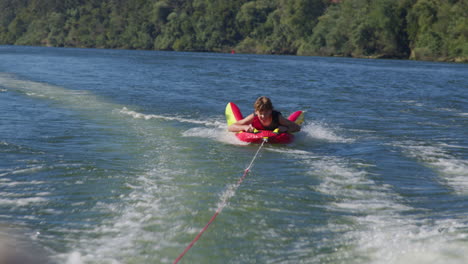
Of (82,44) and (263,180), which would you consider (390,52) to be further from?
(82,44)

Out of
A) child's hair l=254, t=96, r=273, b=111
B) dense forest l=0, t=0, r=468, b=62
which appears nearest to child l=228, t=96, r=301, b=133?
child's hair l=254, t=96, r=273, b=111

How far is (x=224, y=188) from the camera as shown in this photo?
17.5 ft

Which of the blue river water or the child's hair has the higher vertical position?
the child's hair

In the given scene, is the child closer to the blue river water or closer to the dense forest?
the blue river water

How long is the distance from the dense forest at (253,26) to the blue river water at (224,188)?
4130 centimetres

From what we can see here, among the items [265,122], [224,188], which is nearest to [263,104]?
[265,122]

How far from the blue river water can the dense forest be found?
41299 mm

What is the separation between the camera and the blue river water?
3.81 metres

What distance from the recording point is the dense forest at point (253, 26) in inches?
1964

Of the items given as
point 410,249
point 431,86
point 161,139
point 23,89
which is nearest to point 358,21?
point 431,86

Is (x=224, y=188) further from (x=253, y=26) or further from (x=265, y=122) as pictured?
(x=253, y=26)

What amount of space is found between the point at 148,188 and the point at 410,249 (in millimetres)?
2751

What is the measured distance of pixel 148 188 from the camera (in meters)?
5.29

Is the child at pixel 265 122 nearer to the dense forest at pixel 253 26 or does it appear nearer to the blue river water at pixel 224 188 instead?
the blue river water at pixel 224 188
